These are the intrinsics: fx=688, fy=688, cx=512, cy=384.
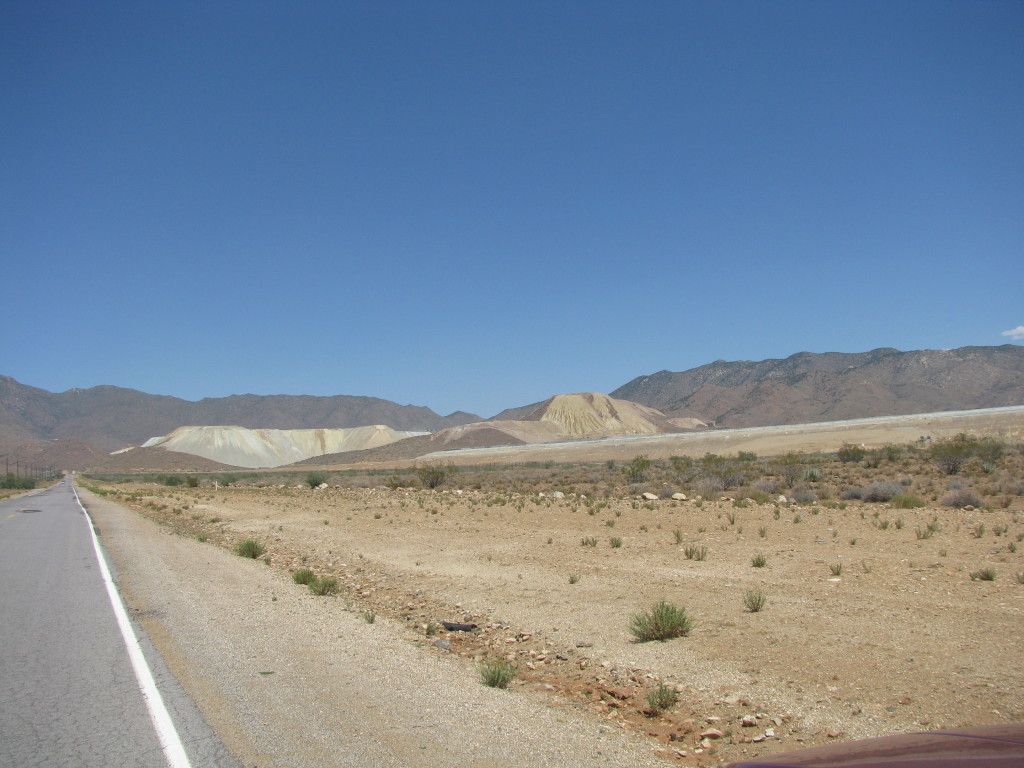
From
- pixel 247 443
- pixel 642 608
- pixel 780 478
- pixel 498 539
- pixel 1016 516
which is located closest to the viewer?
pixel 642 608

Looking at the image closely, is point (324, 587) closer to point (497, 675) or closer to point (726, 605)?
point (497, 675)

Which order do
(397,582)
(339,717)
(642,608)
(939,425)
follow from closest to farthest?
(339,717), (642,608), (397,582), (939,425)

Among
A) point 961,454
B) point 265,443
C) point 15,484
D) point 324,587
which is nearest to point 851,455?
point 961,454

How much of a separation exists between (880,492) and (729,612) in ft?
60.9

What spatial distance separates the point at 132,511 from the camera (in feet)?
125

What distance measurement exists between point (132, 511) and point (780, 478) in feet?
115

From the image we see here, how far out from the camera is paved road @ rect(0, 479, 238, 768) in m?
5.35

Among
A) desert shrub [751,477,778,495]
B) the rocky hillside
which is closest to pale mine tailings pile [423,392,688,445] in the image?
the rocky hillside

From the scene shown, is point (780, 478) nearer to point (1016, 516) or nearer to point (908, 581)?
point (1016, 516)

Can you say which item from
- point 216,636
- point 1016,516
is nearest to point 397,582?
point 216,636

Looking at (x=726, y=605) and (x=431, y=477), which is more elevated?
(x=431, y=477)

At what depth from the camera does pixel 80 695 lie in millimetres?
6742

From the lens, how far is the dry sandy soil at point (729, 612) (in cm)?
641

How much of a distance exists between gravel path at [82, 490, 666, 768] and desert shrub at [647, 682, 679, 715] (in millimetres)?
694
